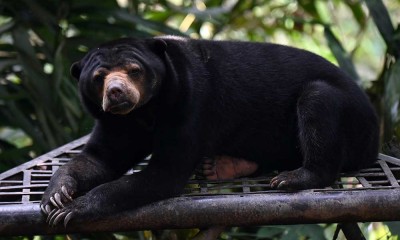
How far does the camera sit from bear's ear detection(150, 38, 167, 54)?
4.14m

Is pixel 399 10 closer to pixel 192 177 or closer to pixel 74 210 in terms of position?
pixel 192 177

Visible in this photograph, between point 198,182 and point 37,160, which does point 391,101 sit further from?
point 37,160

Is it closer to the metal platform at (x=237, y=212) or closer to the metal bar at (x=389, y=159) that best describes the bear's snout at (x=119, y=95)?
the metal platform at (x=237, y=212)

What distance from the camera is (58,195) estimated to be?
3686 millimetres

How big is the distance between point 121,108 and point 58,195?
1.65 feet

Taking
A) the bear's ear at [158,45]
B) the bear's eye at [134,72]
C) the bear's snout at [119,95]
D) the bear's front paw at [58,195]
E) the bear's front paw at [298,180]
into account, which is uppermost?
the bear's ear at [158,45]

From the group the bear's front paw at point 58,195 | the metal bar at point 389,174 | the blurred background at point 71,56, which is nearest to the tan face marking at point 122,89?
the bear's front paw at point 58,195

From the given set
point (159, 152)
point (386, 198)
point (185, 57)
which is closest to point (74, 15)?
point (185, 57)

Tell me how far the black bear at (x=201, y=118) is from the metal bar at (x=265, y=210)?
0.48 ft

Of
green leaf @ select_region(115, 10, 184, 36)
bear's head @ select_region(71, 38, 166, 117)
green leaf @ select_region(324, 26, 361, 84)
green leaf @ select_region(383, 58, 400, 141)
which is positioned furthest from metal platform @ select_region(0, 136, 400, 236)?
green leaf @ select_region(115, 10, 184, 36)

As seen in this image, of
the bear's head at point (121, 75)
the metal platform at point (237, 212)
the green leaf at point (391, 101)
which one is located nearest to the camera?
the metal platform at point (237, 212)

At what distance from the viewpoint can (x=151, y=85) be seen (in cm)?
409

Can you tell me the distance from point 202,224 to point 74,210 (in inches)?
21.2

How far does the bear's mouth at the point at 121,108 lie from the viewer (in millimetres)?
3873
